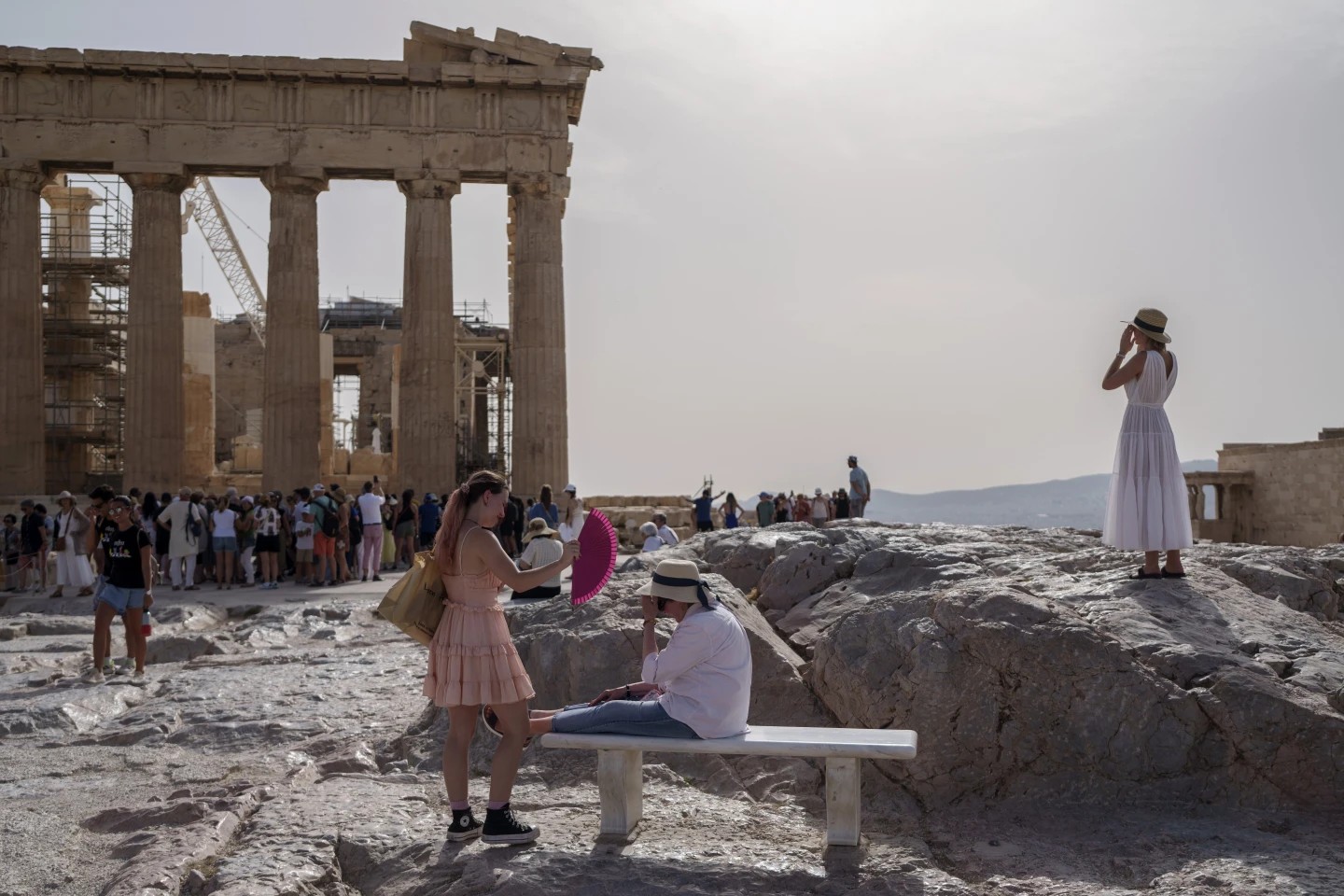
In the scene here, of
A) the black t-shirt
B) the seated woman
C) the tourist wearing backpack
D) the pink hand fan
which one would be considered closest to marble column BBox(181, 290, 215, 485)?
the tourist wearing backpack

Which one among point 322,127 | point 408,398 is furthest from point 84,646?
point 322,127

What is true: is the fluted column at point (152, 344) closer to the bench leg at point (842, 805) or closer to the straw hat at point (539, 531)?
the straw hat at point (539, 531)

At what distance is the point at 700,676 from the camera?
4.80 metres

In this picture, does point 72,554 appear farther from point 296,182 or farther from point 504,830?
point 504,830

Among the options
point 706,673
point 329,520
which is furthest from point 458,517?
point 329,520

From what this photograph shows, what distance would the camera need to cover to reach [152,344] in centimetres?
2516

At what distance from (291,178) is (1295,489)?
24144 mm

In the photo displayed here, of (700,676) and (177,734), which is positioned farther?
(177,734)

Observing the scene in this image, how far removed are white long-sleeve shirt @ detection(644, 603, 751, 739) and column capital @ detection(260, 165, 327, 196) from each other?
22868 mm

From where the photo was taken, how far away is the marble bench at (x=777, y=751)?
461 centimetres

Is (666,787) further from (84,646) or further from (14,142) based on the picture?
(14,142)

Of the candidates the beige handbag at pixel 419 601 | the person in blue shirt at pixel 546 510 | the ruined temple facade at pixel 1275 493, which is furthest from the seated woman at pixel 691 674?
the ruined temple facade at pixel 1275 493

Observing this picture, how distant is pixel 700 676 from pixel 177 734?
13.6 ft

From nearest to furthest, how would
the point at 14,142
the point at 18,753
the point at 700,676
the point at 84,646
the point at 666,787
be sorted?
the point at 700,676
the point at 666,787
the point at 18,753
the point at 84,646
the point at 14,142
